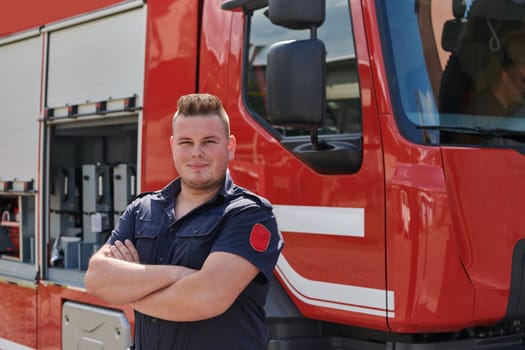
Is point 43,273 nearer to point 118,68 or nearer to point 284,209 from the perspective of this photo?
point 118,68

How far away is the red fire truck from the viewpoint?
2770mm

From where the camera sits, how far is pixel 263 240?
213 centimetres

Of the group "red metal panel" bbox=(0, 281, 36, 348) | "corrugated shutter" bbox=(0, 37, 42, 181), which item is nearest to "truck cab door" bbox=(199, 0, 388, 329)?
"corrugated shutter" bbox=(0, 37, 42, 181)

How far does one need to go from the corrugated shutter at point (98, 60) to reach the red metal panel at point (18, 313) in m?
1.26

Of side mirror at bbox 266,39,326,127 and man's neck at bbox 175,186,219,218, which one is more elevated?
side mirror at bbox 266,39,326,127

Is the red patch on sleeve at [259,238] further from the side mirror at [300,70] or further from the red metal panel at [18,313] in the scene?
the red metal panel at [18,313]

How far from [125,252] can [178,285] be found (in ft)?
0.87

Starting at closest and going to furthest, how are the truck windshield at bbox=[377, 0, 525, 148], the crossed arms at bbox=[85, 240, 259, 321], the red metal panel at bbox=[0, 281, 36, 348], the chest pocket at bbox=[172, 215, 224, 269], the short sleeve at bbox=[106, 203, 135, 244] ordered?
1. the crossed arms at bbox=[85, 240, 259, 321]
2. the chest pocket at bbox=[172, 215, 224, 269]
3. the short sleeve at bbox=[106, 203, 135, 244]
4. the truck windshield at bbox=[377, 0, 525, 148]
5. the red metal panel at bbox=[0, 281, 36, 348]

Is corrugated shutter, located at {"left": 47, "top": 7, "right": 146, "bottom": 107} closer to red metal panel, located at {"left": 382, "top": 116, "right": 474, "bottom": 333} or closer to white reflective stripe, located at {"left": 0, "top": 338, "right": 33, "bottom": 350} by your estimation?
white reflective stripe, located at {"left": 0, "top": 338, "right": 33, "bottom": 350}

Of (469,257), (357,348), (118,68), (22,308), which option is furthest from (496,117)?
(22,308)

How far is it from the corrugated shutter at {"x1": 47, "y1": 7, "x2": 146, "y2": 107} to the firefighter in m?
1.83

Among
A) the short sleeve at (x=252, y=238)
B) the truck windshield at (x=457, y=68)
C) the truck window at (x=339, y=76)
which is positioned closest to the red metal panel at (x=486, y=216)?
the truck windshield at (x=457, y=68)

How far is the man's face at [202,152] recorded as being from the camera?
219cm

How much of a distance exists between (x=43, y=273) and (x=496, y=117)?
9.70 ft
